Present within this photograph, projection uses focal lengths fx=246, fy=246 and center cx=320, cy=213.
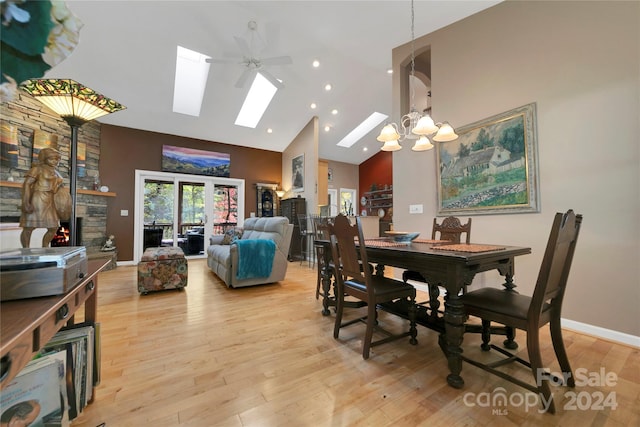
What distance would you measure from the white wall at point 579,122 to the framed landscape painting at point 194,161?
5.40 m

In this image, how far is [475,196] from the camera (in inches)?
112

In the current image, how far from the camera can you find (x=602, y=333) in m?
2.00

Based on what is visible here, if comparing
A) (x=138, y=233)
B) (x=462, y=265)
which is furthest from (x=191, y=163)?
(x=462, y=265)

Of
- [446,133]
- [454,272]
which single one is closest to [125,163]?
[446,133]

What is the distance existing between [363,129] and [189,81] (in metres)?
4.39

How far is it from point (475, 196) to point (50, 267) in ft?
11.1

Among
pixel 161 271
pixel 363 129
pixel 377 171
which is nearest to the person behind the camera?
pixel 161 271

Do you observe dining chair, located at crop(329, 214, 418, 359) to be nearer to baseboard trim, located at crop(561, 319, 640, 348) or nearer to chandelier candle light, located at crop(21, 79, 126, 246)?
baseboard trim, located at crop(561, 319, 640, 348)

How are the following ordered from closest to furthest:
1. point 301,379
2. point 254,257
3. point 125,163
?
point 301,379 < point 254,257 < point 125,163

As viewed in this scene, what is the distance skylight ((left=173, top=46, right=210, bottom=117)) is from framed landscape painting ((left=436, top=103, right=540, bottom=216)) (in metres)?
4.05

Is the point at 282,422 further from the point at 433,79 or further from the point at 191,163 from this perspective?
the point at 191,163

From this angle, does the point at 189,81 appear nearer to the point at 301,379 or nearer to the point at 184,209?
the point at 184,209

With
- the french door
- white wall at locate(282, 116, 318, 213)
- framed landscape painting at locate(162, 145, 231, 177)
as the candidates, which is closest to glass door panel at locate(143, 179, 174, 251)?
the french door

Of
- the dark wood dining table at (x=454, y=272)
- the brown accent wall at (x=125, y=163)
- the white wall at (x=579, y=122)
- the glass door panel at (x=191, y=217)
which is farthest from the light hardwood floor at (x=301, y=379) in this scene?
the glass door panel at (x=191, y=217)
